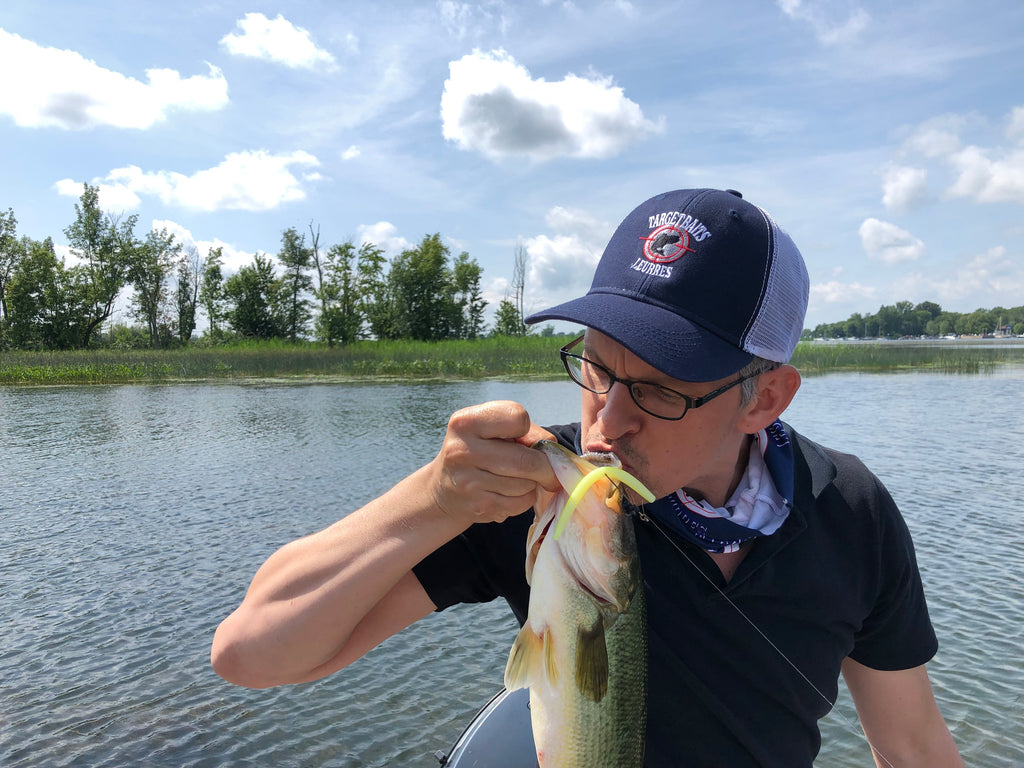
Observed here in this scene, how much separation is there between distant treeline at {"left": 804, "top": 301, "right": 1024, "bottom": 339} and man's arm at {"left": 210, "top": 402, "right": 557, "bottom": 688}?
13890 cm

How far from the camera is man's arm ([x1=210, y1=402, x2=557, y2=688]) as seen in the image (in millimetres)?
1430

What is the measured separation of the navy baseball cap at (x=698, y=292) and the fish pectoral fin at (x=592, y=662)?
1.95ft

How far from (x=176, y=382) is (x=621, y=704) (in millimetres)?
32365

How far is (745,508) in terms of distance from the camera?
1.92 meters

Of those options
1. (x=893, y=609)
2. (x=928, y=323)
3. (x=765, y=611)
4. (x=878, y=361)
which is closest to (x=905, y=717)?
(x=893, y=609)

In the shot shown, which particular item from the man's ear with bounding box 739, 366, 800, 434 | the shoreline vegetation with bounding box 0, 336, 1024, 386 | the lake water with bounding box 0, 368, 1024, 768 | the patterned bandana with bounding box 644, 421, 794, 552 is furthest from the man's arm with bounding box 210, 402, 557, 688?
the shoreline vegetation with bounding box 0, 336, 1024, 386

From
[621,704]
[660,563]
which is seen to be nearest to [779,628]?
[660,563]

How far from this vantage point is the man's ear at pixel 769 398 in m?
1.86

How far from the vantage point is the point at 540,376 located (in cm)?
3234

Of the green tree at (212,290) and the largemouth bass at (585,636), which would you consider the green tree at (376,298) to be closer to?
the green tree at (212,290)

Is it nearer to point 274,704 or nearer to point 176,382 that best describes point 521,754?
point 274,704

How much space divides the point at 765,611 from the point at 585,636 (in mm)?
573

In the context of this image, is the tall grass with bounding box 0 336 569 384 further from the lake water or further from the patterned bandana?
the patterned bandana

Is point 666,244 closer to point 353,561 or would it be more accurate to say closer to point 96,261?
point 353,561
